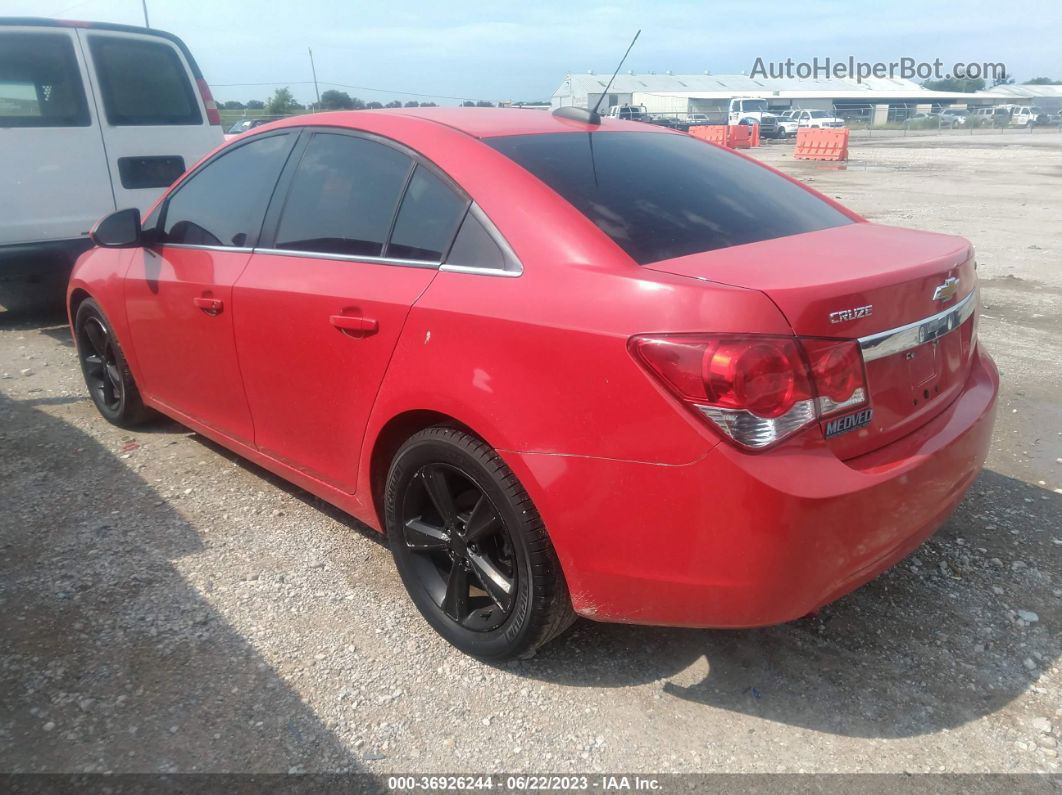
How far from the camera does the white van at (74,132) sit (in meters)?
6.18

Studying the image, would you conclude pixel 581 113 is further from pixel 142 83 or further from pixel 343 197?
pixel 142 83

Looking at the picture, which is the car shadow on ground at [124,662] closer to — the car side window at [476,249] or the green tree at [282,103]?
the car side window at [476,249]

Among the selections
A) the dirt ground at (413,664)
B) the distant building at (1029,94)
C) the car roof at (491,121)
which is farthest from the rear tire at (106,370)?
the distant building at (1029,94)

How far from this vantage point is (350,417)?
285 centimetres

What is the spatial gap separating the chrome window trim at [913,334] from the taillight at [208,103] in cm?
659

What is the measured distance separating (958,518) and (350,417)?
8.12 ft

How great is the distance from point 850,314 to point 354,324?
58.7 inches

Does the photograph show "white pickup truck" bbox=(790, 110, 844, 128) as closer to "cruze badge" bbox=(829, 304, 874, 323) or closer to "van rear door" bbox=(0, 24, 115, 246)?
"van rear door" bbox=(0, 24, 115, 246)

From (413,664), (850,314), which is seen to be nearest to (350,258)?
(413,664)

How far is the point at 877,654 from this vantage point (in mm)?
2652

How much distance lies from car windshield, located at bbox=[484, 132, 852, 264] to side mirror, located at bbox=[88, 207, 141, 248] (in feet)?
6.41

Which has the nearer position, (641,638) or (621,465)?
(621,465)

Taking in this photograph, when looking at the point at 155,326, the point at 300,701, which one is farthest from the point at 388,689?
the point at 155,326

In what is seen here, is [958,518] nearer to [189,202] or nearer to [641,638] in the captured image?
[641,638]
